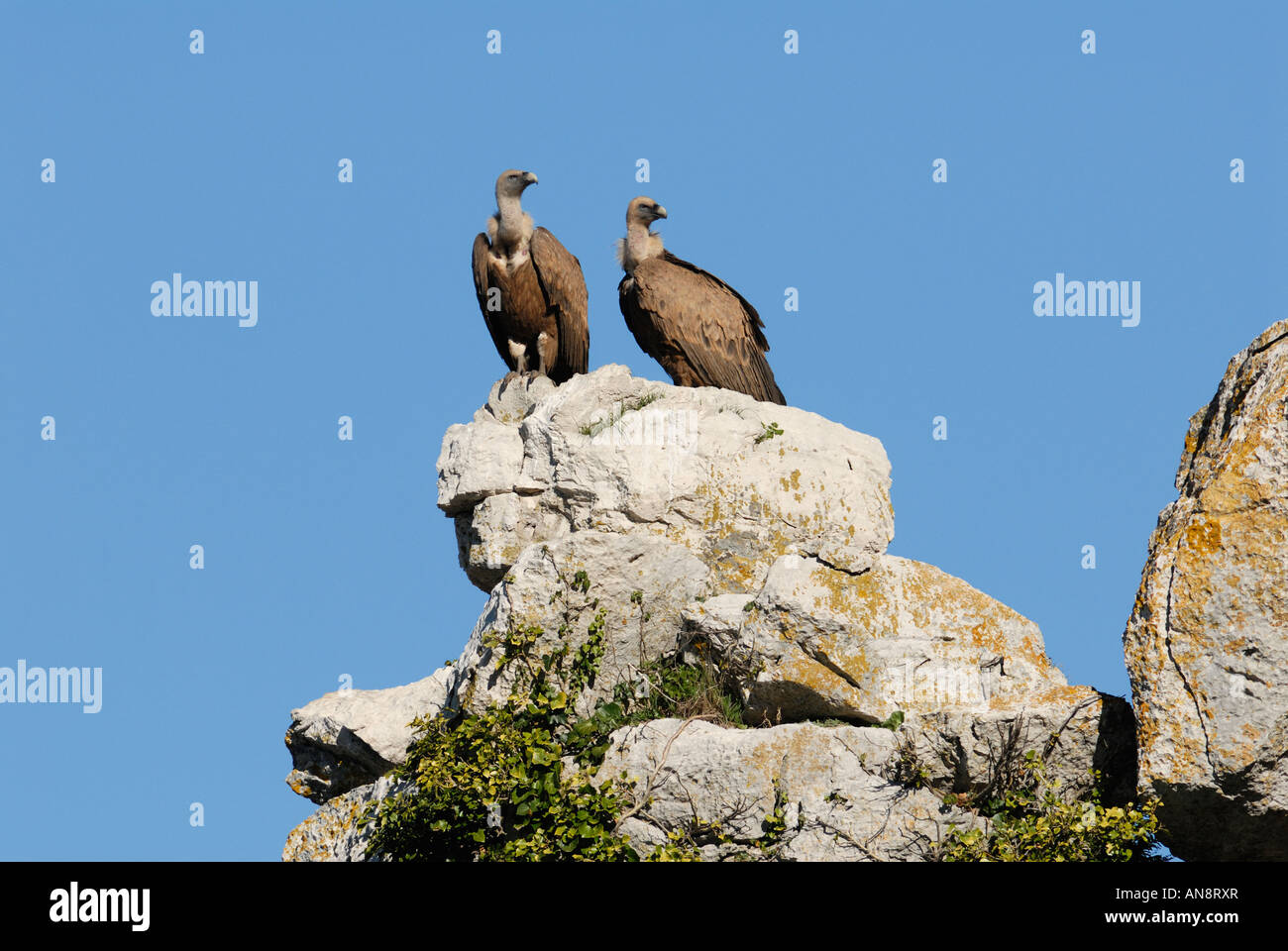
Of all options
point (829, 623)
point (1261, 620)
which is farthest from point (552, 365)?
point (1261, 620)

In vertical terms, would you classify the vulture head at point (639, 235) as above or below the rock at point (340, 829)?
above

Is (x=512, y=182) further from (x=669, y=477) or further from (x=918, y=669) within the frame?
(x=918, y=669)

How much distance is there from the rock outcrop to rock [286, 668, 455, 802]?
2 cm

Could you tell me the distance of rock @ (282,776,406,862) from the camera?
1249 cm

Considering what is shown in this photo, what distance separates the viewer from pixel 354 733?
43.1 feet

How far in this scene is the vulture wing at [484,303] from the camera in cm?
1784

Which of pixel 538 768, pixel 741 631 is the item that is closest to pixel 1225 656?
pixel 741 631

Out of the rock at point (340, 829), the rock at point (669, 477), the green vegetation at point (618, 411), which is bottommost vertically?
the rock at point (340, 829)

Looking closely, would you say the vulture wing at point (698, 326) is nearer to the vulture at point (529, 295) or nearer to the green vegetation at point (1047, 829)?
the vulture at point (529, 295)

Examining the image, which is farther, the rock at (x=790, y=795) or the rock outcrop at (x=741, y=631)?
the rock outcrop at (x=741, y=631)

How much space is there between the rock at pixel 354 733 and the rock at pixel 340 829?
244 mm

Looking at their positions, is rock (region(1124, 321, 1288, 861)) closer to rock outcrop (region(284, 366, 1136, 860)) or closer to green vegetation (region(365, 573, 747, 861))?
rock outcrop (region(284, 366, 1136, 860))

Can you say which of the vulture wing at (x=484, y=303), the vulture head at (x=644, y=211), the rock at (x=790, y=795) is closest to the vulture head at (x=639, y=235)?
the vulture head at (x=644, y=211)
